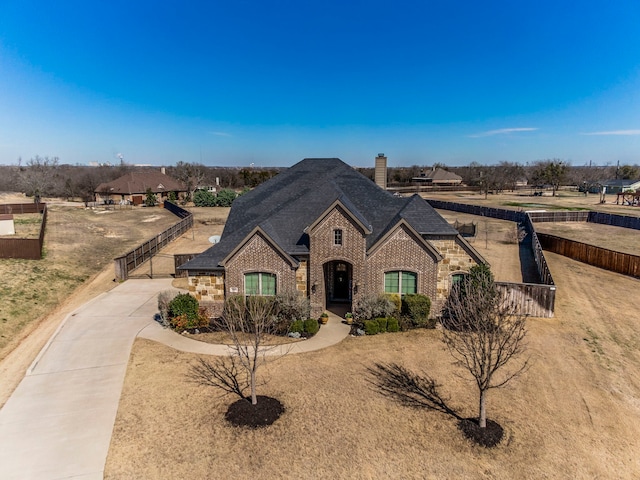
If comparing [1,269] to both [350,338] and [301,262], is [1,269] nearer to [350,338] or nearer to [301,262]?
[301,262]

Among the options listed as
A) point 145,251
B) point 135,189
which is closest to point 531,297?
point 145,251

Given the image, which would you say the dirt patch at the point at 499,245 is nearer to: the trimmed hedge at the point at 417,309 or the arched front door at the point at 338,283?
the trimmed hedge at the point at 417,309

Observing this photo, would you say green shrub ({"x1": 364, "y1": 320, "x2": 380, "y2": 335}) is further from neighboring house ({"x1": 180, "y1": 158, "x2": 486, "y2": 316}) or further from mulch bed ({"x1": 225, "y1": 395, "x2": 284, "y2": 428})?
mulch bed ({"x1": 225, "y1": 395, "x2": 284, "y2": 428})

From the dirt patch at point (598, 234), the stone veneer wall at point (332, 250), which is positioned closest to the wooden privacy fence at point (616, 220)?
the dirt patch at point (598, 234)

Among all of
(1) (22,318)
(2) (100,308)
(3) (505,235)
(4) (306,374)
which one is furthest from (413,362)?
(3) (505,235)

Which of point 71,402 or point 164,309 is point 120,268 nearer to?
point 164,309

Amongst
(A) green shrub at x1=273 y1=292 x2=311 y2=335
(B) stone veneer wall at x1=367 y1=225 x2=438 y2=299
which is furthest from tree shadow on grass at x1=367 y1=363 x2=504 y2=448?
(B) stone veneer wall at x1=367 y1=225 x2=438 y2=299

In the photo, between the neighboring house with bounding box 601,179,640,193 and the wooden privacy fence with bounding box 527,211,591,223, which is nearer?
the wooden privacy fence with bounding box 527,211,591,223

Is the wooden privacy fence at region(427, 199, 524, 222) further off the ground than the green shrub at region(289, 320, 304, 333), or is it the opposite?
the wooden privacy fence at region(427, 199, 524, 222)
